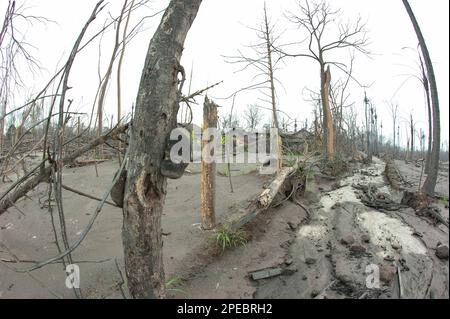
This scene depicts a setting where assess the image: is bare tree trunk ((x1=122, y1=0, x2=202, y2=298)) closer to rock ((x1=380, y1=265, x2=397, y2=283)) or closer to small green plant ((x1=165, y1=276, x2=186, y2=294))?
small green plant ((x1=165, y1=276, x2=186, y2=294))

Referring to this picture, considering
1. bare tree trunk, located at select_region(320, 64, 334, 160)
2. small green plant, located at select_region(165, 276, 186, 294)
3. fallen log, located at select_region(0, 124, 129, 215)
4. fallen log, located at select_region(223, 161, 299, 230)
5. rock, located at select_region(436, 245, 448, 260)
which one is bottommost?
small green plant, located at select_region(165, 276, 186, 294)

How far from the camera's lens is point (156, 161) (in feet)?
5.89

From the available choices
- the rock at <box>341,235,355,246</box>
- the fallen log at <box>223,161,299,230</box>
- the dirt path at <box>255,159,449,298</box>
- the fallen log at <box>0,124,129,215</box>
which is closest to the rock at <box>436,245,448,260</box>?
the dirt path at <box>255,159,449,298</box>

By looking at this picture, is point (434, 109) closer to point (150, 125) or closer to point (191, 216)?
point (150, 125)

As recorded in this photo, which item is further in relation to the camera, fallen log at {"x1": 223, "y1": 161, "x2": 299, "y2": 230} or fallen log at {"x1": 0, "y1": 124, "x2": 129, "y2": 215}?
fallen log at {"x1": 223, "y1": 161, "x2": 299, "y2": 230}

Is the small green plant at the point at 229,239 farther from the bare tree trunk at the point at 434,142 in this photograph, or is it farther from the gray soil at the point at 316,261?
the bare tree trunk at the point at 434,142

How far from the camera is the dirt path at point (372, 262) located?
3.11ft

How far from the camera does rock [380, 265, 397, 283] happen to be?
1005 mm

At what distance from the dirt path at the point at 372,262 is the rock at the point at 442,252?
0.04 ft

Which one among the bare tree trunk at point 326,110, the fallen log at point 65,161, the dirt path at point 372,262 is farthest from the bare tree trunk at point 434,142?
the bare tree trunk at point 326,110

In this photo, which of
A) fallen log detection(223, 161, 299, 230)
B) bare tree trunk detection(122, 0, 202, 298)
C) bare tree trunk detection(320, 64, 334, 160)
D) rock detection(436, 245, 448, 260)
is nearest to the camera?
rock detection(436, 245, 448, 260)

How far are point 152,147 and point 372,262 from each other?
1.19m

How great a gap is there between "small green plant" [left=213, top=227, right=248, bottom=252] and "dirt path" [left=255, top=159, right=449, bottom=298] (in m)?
1.68
